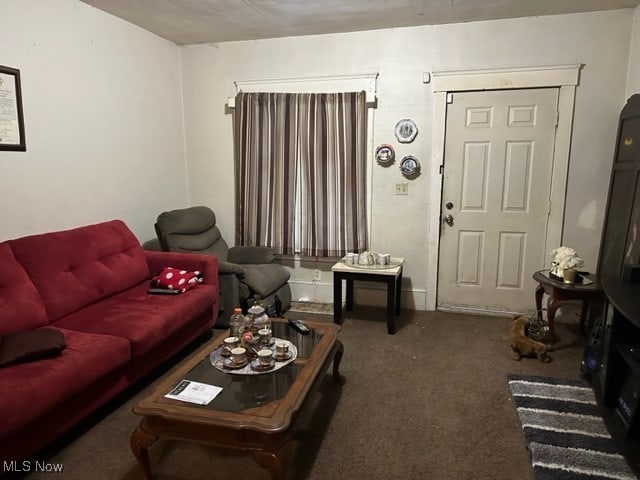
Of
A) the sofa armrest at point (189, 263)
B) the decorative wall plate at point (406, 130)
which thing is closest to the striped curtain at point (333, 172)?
the decorative wall plate at point (406, 130)

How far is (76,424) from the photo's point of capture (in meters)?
2.14

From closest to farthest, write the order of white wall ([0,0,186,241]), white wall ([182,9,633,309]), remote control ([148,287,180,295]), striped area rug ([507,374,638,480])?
striped area rug ([507,374,638,480]) < white wall ([0,0,186,241]) < remote control ([148,287,180,295]) < white wall ([182,9,633,309])

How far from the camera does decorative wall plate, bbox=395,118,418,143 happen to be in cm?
379

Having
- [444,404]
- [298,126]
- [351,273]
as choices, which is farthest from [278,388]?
[298,126]

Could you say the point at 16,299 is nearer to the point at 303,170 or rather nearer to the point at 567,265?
the point at 303,170

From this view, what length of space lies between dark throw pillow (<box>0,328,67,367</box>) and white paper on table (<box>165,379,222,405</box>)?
637 mm

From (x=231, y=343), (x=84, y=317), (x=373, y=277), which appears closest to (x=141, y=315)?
(x=84, y=317)

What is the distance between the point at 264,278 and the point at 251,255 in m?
0.50

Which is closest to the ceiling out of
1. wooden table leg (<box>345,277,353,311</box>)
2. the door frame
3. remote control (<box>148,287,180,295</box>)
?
the door frame

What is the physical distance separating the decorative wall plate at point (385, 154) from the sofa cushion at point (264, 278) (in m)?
1.32

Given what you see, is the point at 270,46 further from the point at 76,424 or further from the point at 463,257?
the point at 76,424

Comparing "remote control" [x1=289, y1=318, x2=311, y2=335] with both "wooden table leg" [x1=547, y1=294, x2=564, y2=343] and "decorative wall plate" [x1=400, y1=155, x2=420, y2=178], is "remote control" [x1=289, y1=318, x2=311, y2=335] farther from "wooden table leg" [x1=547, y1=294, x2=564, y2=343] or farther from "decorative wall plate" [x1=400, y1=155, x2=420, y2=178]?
"decorative wall plate" [x1=400, y1=155, x2=420, y2=178]

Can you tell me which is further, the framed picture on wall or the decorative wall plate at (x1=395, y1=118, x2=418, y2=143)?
the decorative wall plate at (x1=395, y1=118, x2=418, y2=143)

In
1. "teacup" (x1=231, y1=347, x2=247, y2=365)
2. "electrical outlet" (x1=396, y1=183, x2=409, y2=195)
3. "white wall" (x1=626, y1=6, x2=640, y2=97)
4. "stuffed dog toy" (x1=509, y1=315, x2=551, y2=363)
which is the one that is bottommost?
"stuffed dog toy" (x1=509, y1=315, x2=551, y2=363)
